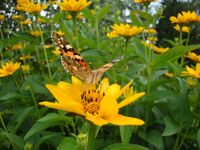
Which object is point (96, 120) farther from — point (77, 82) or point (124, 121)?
point (77, 82)

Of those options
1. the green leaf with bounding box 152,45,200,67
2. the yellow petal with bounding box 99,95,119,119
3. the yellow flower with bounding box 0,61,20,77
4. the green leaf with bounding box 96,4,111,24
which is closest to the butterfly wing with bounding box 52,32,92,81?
the yellow petal with bounding box 99,95,119,119

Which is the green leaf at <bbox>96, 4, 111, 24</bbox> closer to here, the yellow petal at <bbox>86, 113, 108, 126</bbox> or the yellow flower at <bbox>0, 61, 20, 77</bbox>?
the yellow flower at <bbox>0, 61, 20, 77</bbox>

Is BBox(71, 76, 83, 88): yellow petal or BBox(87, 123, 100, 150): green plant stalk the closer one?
BBox(87, 123, 100, 150): green plant stalk

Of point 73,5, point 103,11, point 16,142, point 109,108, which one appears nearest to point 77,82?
point 109,108

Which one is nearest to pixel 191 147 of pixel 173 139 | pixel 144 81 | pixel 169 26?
pixel 173 139

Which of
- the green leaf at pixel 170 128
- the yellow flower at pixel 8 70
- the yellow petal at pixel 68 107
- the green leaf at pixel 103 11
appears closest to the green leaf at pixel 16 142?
the yellow flower at pixel 8 70

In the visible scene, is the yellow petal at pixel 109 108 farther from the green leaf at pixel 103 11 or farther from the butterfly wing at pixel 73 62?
the green leaf at pixel 103 11

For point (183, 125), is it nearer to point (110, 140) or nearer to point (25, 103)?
point (110, 140)
